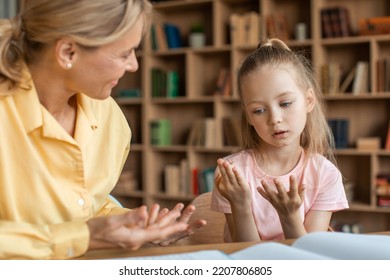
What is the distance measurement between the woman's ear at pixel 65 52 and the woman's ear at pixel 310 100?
2.53 ft

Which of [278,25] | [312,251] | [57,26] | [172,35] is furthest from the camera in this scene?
[172,35]

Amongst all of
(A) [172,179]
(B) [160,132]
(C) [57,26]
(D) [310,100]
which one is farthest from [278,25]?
(C) [57,26]

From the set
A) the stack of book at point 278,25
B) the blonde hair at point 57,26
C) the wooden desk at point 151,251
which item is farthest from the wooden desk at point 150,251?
the stack of book at point 278,25

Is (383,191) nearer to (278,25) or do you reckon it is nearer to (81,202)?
(278,25)

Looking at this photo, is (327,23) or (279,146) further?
(327,23)

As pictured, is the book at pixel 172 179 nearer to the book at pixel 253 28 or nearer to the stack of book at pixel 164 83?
the stack of book at pixel 164 83

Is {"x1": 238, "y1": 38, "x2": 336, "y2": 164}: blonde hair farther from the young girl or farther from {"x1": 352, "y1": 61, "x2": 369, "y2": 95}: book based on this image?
{"x1": 352, "y1": 61, "x2": 369, "y2": 95}: book

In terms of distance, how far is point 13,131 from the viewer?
1.13 m

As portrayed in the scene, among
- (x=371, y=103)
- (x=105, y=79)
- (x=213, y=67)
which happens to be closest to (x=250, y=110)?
(x=105, y=79)

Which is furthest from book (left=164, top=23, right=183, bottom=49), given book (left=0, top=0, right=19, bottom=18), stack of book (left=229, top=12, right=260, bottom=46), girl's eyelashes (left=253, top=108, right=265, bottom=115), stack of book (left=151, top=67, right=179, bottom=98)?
girl's eyelashes (left=253, top=108, right=265, bottom=115)

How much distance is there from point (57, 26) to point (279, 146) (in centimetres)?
76

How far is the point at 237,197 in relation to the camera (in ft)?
4.28

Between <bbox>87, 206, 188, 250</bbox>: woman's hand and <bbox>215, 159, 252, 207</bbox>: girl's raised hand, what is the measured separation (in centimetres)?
24

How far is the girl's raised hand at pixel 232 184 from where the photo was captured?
121 cm
